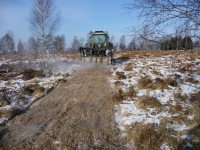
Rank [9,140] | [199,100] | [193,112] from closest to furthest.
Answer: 1. [9,140]
2. [193,112]
3. [199,100]

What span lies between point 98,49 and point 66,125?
11115 millimetres

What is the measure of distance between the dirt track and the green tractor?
28.3 ft

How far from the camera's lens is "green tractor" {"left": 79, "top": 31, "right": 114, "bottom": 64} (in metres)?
15.7

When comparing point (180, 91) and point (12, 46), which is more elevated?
point (12, 46)

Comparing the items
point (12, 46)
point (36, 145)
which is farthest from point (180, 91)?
point (12, 46)

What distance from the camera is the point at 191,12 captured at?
234 centimetres

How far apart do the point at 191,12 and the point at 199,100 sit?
15.0ft

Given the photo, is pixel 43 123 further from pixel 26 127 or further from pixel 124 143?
pixel 124 143

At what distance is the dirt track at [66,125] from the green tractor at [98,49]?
8617 mm

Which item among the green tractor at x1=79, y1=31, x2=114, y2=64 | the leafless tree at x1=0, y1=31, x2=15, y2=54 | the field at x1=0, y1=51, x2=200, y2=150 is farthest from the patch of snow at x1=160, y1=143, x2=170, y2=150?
the leafless tree at x1=0, y1=31, x2=15, y2=54

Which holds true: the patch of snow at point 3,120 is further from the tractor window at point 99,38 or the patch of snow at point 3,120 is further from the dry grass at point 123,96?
the tractor window at point 99,38

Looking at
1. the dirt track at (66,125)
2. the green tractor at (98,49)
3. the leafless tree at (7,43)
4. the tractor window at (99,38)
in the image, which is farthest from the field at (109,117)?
the leafless tree at (7,43)

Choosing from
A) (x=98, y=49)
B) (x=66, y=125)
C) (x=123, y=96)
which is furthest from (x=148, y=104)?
(x=98, y=49)

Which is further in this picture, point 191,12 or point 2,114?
point 2,114
